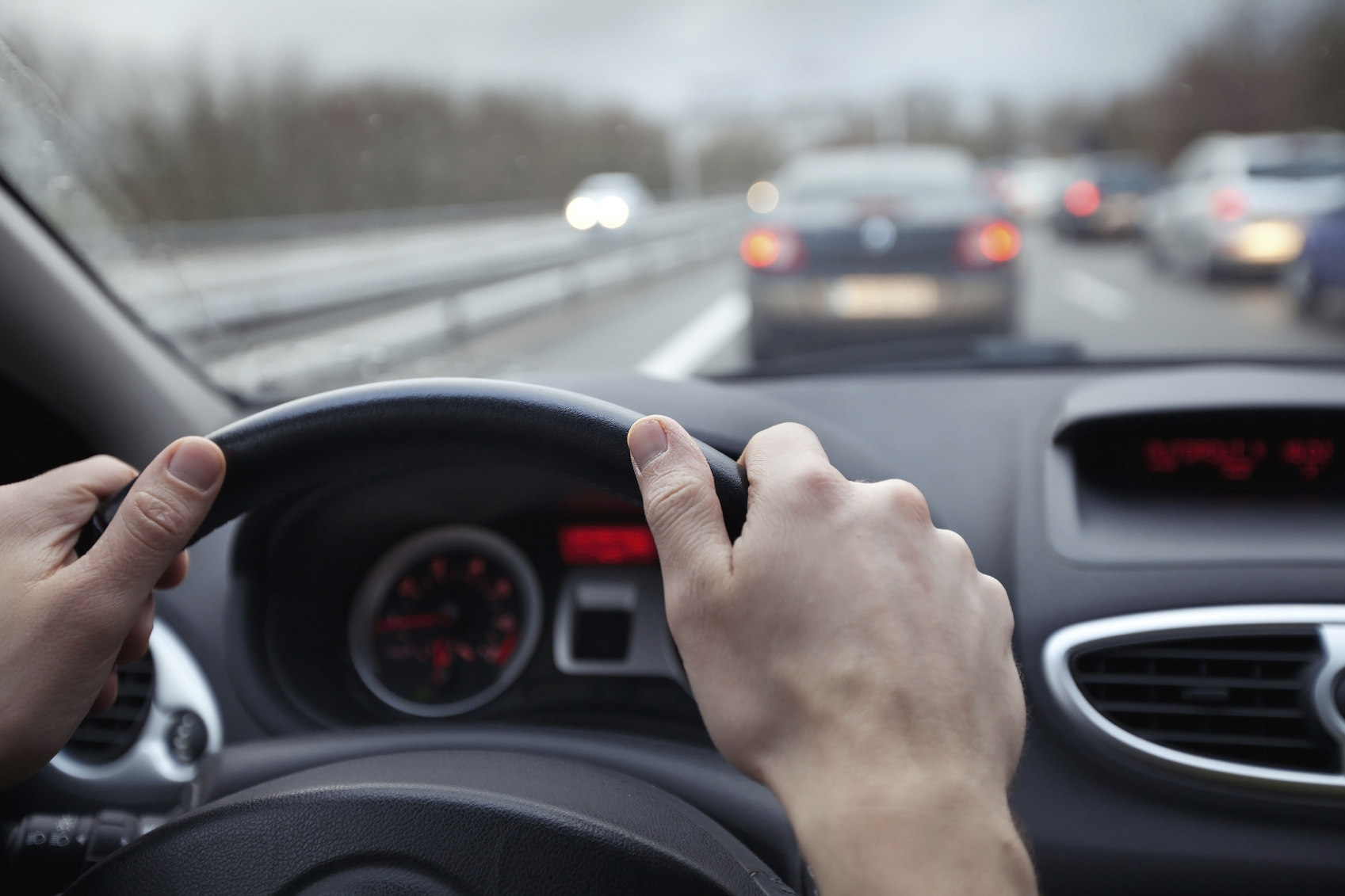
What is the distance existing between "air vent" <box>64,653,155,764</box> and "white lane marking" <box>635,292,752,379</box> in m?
3.19

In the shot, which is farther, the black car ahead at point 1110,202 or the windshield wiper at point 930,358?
the black car ahead at point 1110,202

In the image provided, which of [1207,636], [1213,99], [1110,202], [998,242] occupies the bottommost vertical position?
[1110,202]

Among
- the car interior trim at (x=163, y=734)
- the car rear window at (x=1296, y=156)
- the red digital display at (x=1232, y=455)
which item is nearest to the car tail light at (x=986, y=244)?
the red digital display at (x=1232, y=455)

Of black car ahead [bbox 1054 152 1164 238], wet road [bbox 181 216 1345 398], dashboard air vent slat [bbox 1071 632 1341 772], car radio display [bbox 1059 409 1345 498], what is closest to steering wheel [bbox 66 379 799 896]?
wet road [bbox 181 216 1345 398]

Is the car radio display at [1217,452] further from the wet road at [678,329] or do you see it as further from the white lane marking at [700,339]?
the white lane marking at [700,339]

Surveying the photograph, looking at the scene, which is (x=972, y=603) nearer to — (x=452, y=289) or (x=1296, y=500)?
(x=1296, y=500)

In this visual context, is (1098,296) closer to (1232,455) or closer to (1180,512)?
(1232,455)

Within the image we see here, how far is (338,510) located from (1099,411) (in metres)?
1.47

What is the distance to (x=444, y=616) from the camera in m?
2.02

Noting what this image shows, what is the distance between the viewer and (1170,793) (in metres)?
1.77

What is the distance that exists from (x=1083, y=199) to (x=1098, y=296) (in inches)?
350

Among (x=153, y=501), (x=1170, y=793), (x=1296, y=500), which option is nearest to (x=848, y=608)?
(x=153, y=501)

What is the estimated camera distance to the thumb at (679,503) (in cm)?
88

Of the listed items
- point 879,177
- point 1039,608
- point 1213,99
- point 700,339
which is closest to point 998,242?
point 879,177
